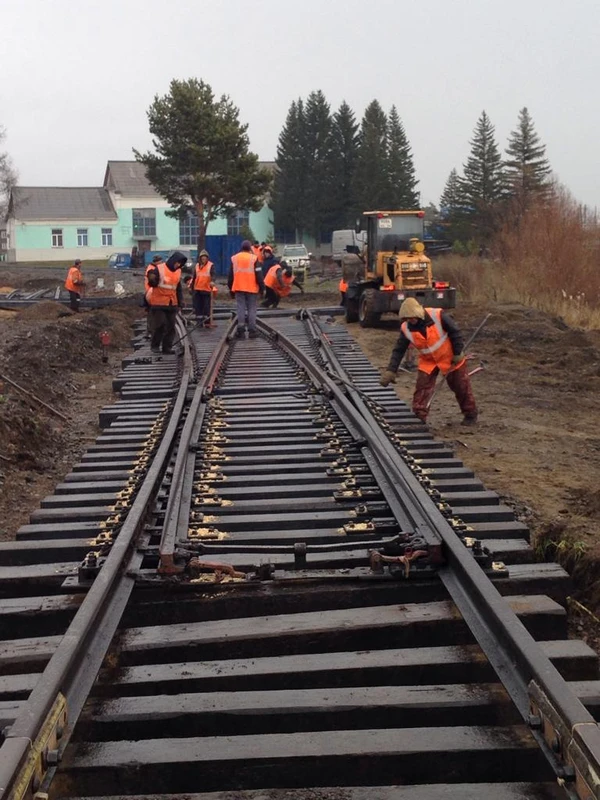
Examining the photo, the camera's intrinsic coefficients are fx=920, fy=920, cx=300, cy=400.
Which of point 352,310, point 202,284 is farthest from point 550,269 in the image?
point 202,284

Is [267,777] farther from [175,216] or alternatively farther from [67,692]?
[175,216]

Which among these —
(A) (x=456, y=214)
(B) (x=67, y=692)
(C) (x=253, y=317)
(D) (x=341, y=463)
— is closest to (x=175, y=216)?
(A) (x=456, y=214)

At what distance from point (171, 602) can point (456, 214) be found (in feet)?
220

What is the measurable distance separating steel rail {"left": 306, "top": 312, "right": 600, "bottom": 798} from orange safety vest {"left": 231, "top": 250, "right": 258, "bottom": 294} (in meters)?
10.7

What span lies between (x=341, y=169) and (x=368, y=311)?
5938 centimetres

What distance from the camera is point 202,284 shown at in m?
16.9

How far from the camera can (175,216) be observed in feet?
160

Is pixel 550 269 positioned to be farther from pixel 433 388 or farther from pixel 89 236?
pixel 89 236

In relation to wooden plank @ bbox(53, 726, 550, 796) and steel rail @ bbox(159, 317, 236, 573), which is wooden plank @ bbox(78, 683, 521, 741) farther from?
steel rail @ bbox(159, 317, 236, 573)

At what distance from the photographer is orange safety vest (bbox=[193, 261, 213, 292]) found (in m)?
16.8

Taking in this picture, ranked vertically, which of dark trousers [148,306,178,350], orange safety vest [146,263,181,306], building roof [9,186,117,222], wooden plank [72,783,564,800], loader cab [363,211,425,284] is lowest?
wooden plank [72,783,564,800]

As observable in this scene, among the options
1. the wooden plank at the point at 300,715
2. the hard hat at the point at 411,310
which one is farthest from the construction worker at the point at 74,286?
the wooden plank at the point at 300,715

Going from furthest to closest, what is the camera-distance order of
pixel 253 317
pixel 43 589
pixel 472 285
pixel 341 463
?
pixel 472 285
pixel 253 317
pixel 341 463
pixel 43 589

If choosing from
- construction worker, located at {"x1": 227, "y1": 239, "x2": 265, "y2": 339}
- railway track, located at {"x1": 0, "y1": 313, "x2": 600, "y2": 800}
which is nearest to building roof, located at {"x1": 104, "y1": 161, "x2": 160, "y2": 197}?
construction worker, located at {"x1": 227, "y1": 239, "x2": 265, "y2": 339}
